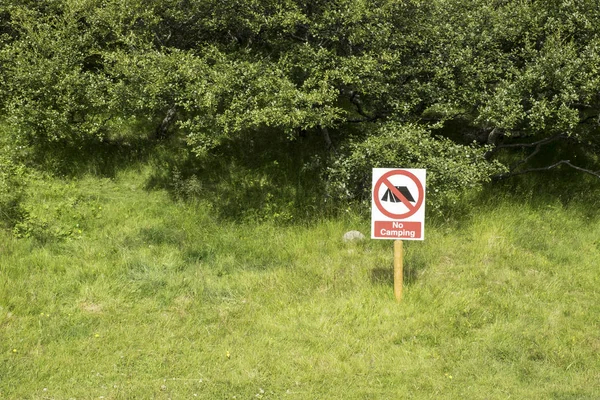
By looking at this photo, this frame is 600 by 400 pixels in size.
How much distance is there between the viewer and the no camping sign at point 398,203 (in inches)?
247

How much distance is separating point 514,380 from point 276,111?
194 inches

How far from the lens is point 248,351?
5.59 m

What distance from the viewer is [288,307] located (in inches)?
252

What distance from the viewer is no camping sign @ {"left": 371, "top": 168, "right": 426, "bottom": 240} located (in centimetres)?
627

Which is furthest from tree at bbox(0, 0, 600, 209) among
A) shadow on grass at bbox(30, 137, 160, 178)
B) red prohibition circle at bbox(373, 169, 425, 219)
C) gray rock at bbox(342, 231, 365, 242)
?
red prohibition circle at bbox(373, 169, 425, 219)

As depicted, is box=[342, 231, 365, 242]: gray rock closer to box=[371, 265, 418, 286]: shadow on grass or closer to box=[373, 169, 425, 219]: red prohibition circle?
box=[371, 265, 418, 286]: shadow on grass

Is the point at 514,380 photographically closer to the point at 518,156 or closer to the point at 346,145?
the point at 346,145

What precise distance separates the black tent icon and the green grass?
1155mm

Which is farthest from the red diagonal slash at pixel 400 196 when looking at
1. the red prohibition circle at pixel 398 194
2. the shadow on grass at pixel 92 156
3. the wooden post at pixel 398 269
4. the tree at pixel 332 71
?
the shadow on grass at pixel 92 156

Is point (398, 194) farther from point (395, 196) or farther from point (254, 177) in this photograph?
point (254, 177)

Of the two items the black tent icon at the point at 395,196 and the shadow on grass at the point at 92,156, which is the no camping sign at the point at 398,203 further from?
the shadow on grass at the point at 92,156

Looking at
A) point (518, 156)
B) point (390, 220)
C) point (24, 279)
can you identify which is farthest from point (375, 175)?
point (518, 156)

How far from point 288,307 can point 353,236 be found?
213 cm

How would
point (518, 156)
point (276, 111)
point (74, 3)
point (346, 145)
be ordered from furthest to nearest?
point (518, 156)
point (74, 3)
point (346, 145)
point (276, 111)
